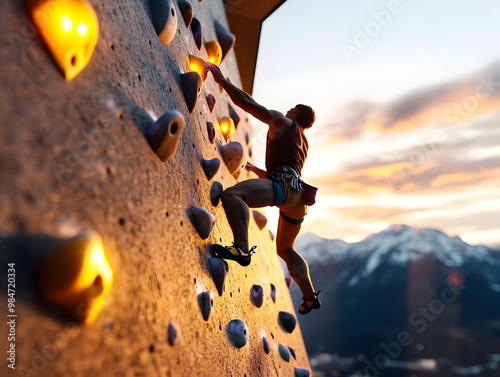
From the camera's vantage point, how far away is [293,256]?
201 cm

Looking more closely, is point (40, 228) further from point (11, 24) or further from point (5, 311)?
point (11, 24)

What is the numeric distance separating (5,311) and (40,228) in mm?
145

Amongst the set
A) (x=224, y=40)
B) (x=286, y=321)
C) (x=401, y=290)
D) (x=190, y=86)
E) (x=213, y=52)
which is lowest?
(x=286, y=321)

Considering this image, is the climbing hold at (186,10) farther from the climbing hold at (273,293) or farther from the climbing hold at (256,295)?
the climbing hold at (273,293)

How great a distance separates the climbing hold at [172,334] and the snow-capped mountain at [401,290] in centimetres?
1105

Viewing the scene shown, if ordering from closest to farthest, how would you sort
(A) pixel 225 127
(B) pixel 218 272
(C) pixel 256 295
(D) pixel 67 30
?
(D) pixel 67 30 → (B) pixel 218 272 → (C) pixel 256 295 → (A) pixel 225 127

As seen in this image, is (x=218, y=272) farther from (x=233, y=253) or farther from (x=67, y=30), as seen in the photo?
(x=67, y=30)

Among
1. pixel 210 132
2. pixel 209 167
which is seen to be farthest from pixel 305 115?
pixel 209 167

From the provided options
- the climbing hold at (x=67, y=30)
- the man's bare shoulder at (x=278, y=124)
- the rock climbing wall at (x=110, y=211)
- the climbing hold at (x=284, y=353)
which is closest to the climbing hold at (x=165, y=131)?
the rock climbing wall at (x=110, y=211)

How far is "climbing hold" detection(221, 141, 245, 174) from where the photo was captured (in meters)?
1.92

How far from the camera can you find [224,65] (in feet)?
9.16

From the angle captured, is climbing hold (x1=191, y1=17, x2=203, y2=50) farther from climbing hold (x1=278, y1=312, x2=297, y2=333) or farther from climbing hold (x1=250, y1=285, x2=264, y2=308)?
climbing hold (x1=278, y1=312, x2=297, y2=333)

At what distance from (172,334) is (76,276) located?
0.41 m

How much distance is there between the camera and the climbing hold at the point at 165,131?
1.06m
